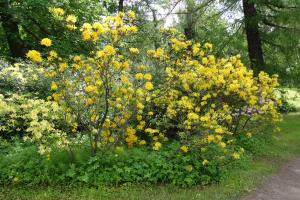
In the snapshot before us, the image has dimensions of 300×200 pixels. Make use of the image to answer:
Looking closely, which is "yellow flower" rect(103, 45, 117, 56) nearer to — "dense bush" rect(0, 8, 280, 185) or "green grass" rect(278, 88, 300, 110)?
"dense bush" rect(0, 8, 280, 185)

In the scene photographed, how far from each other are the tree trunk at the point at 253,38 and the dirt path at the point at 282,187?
7.67 meters

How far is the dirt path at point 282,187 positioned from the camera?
20.3 ft

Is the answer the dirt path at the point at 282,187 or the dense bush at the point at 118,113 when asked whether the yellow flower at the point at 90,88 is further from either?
the dirt path at the point at 282,187

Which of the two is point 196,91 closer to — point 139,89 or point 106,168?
point 139,89

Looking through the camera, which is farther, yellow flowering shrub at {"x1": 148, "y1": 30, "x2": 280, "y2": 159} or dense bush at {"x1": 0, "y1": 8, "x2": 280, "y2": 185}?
yellow flowering shrub at {"x1": 148, "y1": 30, "x2": 280, "y2": 159}

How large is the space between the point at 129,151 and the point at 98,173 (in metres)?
0.80

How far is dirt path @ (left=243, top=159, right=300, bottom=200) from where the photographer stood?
20.3 ft

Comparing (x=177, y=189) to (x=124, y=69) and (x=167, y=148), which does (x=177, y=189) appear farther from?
(x=124, y=69)

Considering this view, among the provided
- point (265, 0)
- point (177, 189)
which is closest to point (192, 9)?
point (265, 0)

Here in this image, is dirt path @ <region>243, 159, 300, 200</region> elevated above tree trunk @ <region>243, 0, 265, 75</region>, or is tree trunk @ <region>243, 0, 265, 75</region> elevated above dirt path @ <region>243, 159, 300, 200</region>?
tree trunk @ <region>243, 0, 265, 75</region>

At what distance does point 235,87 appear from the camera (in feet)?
25.4

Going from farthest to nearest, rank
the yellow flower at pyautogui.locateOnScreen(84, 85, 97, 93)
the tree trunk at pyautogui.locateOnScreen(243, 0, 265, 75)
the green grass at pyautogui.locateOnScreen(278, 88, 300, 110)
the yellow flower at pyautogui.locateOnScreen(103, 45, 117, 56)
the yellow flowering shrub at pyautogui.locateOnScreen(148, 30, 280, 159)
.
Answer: the tree trunk at pyautogui.locateOnScreen(243, 0, 265, 75) < the green grass at pyautogui.locateOnScreen(278, 88, 300, 110) < the yellow flowering shrub at pyautogui.locateOnScreen(148, 30, 280, 159) < the yellow flower at pyautogui.locateOnScreen(84, 85, 97, 93) < the yellow flower at pyautogui.locateOnScreen(103, 45, 117, 56)

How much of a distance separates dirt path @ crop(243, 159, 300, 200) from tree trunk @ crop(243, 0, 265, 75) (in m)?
7.67

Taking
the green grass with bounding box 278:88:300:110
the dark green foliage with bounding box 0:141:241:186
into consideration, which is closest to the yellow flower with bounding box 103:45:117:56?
the dark green foliage with bounding box 0:141:241:186
